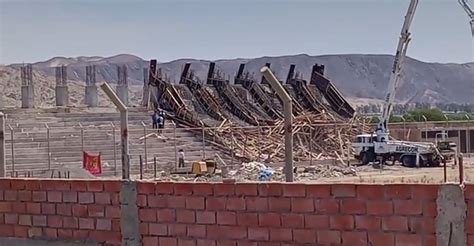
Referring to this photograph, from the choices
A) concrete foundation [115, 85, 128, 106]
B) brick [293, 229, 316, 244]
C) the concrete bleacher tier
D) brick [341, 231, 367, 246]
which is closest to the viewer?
brick [341, 231, 367, 246]

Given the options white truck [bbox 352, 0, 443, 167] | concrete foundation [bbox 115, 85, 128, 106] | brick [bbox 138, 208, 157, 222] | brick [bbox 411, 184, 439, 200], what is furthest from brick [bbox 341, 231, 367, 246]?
concrete foundation [bbox 115, 85, 128, 106]

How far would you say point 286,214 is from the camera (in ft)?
21.2

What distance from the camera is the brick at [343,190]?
20.2ft

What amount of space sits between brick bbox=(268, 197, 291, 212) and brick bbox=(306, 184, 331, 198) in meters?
0.19

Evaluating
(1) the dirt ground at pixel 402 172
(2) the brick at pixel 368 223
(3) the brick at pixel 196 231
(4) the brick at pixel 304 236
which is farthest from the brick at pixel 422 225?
(1) the dirt ground at pixel 402 172

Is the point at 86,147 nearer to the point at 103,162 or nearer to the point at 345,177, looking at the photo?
the point at 103,162

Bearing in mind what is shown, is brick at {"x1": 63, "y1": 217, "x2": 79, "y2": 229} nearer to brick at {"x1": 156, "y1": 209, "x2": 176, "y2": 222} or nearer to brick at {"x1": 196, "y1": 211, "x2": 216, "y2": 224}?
brick at {"x1": 156, "y1": 209, "x2": 176, "y2": 222}

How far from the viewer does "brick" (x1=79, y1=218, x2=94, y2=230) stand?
7567 millimetres

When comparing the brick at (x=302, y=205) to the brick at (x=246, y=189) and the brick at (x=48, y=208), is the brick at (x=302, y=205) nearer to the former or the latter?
the brick at (x=246, y=189)

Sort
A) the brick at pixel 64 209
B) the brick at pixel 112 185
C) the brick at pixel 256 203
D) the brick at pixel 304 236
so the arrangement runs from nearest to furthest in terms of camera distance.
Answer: the brick at pixel 304 236
the brick at pixel 256 203
the brick at pixel 112 185
the brick at pixel 64 209

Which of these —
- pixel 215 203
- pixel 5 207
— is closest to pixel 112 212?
pixel 215 203

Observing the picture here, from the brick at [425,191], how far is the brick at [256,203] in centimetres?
120

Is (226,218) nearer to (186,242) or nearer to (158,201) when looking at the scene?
(186,242)

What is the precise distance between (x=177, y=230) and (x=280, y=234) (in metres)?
0.96
